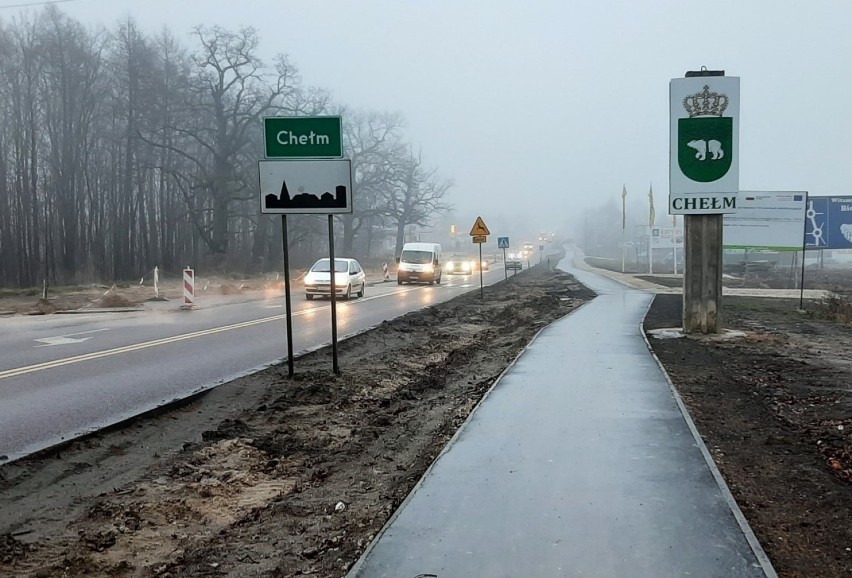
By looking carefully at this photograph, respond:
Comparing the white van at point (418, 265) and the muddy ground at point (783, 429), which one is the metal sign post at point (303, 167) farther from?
the white van at point (418, 265)

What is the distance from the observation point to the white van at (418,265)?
39781mm

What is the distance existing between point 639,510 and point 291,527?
217 centimetres

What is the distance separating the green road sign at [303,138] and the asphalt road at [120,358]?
3.24 metres

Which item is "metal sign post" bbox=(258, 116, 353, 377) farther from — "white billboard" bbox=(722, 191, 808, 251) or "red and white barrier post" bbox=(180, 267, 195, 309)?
"white billboard" bbox=(722, 191, 808, 251)

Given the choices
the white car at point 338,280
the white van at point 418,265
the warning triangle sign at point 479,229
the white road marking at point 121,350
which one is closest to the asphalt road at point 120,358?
the white road marking at point 121,350

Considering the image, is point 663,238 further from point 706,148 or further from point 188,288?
point 706,148

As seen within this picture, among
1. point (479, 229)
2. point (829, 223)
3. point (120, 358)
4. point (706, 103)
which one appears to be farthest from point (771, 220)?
point (120, 358)

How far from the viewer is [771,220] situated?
2398 centimetres

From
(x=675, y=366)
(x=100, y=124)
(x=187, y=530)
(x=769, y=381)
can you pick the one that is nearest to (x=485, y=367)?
(x=675, y=366)

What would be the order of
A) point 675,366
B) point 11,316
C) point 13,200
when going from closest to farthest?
point 675,366, point 11,316, point 13,200

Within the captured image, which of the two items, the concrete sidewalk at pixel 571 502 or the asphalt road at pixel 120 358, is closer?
the concrete sidewalk at pixel 571 502

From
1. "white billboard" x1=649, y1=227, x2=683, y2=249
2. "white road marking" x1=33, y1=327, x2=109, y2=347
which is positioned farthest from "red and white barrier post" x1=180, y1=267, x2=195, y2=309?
"white billboard" x1=649, y1=227, x2=683, y2=249

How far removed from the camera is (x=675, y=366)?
10180 mm

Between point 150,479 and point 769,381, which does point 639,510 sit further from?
point 769,381
